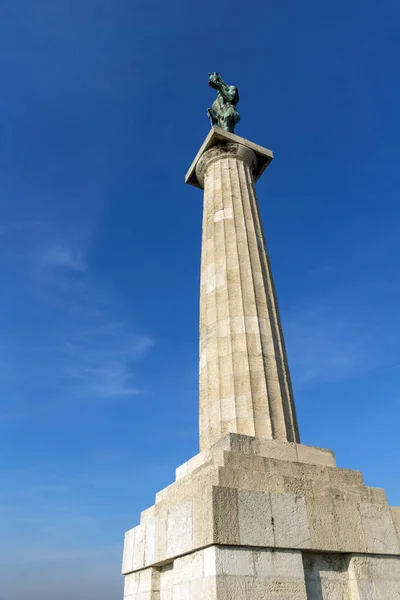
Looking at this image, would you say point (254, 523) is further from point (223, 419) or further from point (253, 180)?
point (253, 180)

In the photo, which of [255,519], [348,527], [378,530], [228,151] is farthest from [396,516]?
[228,151]

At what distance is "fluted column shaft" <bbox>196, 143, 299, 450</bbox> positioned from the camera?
1214cm

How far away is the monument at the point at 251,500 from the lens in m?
8.85

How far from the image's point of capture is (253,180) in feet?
62.5

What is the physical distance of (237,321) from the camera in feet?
44.5

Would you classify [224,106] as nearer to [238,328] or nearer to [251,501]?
[238,328]

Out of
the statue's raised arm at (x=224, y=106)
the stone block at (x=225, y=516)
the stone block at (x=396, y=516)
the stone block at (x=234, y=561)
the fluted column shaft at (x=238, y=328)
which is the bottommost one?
the stone block at (x=234, y=561)

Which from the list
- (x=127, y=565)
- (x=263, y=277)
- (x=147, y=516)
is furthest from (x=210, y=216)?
(x=127, y=565)

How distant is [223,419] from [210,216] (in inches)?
296

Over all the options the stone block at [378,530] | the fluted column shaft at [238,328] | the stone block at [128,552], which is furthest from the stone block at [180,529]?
the stone block at [378,530]

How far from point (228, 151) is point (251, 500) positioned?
13.1 metres

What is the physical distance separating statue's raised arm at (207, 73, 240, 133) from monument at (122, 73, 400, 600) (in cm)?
695

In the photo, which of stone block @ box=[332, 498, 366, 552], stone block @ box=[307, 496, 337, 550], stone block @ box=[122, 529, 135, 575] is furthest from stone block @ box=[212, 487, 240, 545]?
stone block @ box=[122, 529, 135, 575]

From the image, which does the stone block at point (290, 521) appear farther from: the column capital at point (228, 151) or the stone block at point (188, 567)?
the column capital at point (228, 151)
